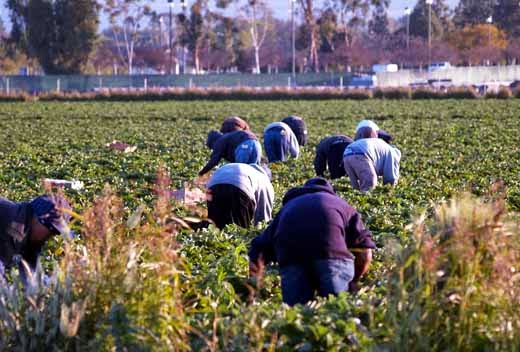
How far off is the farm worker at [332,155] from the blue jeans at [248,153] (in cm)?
→ 261

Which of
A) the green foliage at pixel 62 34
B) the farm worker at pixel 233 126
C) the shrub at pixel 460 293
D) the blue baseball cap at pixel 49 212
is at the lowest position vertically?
the shrub at pixel 460 293

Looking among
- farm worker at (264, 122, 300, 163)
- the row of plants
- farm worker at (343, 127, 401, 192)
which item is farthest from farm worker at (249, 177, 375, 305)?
the row of plants

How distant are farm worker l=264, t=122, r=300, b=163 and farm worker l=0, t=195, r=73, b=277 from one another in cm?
1162

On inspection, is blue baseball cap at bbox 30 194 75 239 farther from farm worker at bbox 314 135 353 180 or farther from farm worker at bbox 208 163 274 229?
farm worker at bbox 314 135 353 180

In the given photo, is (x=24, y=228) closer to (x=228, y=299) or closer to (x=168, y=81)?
(x=228, y=299)

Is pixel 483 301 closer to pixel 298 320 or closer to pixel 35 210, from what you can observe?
pixel 298 320

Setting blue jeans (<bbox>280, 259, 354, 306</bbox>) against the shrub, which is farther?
blue jeans (<bbox>280, 259, 354, 306</bbox>)

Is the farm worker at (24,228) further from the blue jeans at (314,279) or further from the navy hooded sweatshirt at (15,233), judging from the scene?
the blue jeans at (314,279)

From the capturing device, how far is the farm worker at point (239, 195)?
1010cm

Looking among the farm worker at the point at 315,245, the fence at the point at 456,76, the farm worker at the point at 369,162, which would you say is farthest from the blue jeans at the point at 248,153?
the fence at the point at 456,76

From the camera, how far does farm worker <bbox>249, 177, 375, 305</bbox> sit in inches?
256

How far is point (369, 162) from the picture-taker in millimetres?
13625

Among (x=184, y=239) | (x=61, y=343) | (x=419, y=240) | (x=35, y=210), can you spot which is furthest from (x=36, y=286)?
(x=184, y=239)

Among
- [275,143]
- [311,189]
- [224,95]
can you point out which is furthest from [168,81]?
[311,189]
